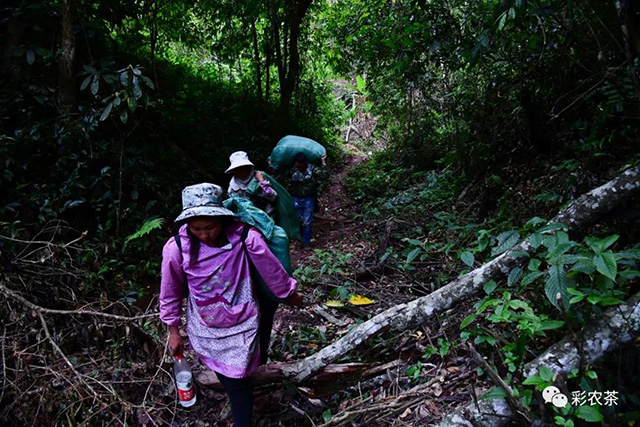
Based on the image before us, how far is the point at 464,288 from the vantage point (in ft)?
9.67

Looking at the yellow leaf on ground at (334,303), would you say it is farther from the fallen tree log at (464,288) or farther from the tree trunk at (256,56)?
the tree trunk at (256,56)

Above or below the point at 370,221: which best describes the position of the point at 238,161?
above

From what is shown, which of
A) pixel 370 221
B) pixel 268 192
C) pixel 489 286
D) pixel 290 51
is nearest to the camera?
pixel 489 286

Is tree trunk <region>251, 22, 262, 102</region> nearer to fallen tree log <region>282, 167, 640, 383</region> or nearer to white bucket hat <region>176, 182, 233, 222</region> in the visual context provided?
white bucket hat <region>176, 182, 233, 222</region>

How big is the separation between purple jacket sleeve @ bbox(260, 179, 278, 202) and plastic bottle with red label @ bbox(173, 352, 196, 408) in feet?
6.52

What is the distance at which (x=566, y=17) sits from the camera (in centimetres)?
480

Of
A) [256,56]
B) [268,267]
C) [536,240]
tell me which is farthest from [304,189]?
[256,56]

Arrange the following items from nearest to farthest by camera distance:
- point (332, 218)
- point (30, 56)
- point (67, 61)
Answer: point (30, 56), point (67, 61), point (332, 218)

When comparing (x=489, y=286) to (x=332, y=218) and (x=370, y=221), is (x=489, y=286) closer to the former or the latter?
(x=370, y=221)

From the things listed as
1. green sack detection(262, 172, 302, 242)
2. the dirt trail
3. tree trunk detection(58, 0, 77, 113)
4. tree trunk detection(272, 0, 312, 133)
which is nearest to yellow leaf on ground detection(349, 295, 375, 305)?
green sack detection(262, 172, 302, 242)

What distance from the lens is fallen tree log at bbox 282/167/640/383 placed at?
2.85 metres

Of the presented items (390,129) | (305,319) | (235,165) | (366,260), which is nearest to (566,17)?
(366,260)

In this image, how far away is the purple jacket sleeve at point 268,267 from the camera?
2.49m

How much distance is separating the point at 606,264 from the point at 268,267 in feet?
5.92
